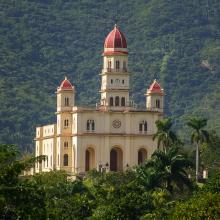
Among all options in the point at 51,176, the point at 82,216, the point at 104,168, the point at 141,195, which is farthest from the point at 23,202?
the point at 104,168

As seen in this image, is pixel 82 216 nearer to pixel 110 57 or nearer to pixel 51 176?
pixel 51 176

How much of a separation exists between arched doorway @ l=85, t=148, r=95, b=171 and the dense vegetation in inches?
263

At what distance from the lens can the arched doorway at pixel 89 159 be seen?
164 m

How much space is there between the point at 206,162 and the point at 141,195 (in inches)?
1825

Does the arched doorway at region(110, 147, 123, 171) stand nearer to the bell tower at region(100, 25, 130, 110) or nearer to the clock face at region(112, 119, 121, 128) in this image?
the clock face at region(112, 119, 121, 128)

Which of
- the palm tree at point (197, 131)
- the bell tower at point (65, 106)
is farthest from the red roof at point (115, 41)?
the palm tree at point (197, 131)

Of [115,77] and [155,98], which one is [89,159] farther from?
[155,98]

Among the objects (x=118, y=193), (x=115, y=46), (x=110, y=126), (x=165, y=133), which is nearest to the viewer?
(x=118, y=193)

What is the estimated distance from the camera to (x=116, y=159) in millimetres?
165750

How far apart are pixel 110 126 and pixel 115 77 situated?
4895mm

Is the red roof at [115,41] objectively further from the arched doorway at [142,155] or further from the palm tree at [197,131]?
the palm tree at [197,131]

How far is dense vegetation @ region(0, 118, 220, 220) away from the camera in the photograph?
83250 millimetres

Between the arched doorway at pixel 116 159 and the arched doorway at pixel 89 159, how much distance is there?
1.90 metres

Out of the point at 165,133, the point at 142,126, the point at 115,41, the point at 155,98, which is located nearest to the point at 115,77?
the point at 115,41
